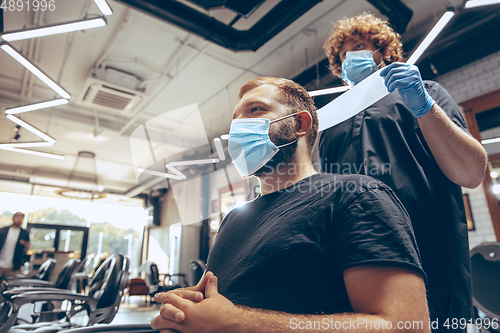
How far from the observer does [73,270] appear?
11.7 ft

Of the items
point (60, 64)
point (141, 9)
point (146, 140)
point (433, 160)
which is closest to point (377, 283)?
point (433, 160)

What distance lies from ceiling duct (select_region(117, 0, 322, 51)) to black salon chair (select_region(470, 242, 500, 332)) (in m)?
2.75

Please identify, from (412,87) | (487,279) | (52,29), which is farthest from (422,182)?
(52,29)

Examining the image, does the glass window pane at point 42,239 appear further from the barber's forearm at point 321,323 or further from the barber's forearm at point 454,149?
the barber's forearm at point 454,149

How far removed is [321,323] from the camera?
601 millimetres

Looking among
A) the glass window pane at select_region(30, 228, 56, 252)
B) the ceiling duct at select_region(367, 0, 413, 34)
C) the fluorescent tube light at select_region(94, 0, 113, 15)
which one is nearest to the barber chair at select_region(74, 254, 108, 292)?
the glass window pane at select_region(30, 228, 56, 252)

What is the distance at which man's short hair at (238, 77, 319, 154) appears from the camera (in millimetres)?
1186

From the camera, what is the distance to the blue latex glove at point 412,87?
97cm

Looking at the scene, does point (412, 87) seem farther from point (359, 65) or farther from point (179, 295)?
point (179, 295)

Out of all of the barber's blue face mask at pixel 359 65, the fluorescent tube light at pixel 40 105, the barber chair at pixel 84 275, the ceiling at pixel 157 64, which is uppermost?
the ceiling at pixel 157 64

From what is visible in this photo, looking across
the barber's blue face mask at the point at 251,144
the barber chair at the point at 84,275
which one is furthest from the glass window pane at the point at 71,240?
the barber's blue face mask at the point at 251,144

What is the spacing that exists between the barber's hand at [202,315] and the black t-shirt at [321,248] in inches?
5.9

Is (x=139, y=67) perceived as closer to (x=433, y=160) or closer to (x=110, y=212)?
(x=433, y=160)

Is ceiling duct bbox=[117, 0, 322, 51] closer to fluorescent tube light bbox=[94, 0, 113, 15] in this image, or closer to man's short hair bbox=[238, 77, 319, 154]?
fluorescent tube light bbox=[94, 0, 113, 15]
